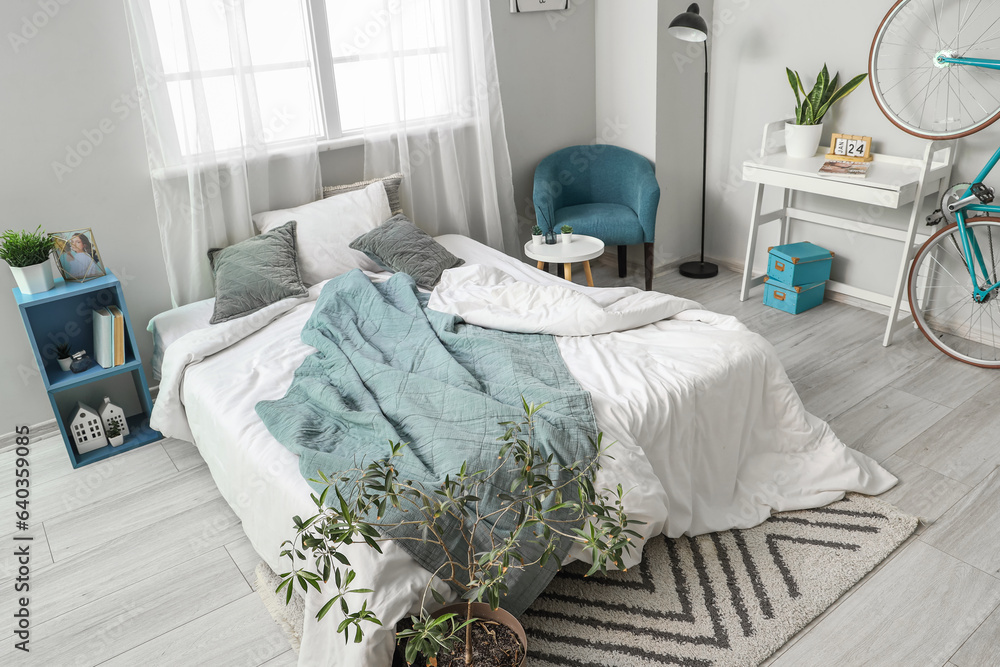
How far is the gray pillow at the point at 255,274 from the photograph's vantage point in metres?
2.85

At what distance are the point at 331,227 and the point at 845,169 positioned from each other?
2358mm

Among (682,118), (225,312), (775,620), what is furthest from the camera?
Result: (682,118)

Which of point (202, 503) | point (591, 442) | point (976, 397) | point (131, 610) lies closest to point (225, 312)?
point (202, 503)

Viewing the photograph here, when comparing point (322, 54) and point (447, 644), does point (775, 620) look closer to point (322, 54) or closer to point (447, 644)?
point (447, 644)

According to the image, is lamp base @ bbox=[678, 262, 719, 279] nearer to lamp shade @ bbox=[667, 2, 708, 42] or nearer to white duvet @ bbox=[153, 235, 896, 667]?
lamp shade @ bbox=[667, 2, 708, 42]

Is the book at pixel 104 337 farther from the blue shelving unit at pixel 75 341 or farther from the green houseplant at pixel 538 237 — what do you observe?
the green houseplant at pixel 538 237

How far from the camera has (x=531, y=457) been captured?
159cm

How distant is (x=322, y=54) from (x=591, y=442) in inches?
91.5

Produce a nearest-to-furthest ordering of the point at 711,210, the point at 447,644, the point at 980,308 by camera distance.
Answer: the point at 447,644 → the point at 980,308 → the point at 711,210

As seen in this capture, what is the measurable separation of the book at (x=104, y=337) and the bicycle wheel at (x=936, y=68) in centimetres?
340

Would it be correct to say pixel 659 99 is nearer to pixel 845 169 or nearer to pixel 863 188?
pixel 845 169

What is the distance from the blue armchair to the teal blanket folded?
1366 millimetres

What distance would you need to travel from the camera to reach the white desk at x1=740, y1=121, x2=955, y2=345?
3104 mm

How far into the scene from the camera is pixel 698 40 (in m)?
3.53
